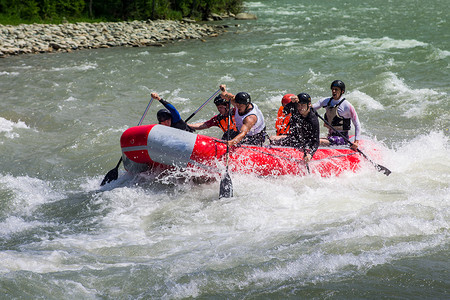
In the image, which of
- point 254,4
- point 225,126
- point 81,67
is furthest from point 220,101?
point 254,4

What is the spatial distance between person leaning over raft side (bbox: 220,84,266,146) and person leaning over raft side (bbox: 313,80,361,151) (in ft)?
3.38

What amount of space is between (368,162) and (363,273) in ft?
11.5

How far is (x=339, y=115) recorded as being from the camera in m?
7.72

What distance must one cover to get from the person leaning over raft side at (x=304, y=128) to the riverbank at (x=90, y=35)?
662 inches

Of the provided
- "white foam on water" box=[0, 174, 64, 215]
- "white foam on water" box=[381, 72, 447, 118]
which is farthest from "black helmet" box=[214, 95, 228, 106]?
"white foam on water" box=[381, 72, 447, 118]

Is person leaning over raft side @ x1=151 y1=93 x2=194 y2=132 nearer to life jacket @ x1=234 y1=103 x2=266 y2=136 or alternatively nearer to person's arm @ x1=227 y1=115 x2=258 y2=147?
life jacket @ x1=234 y1=103 x2=266 y2=136

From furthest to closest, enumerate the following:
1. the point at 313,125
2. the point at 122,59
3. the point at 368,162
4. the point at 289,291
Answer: the point at 122,59 → the point at 368,162 → the point at 313,125 → the point at 289,291

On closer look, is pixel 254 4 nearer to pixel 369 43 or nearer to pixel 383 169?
pixel 369 43

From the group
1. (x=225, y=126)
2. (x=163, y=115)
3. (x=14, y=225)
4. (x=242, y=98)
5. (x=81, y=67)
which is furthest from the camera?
(x=81, y=67)

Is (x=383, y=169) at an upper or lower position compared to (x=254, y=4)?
lower

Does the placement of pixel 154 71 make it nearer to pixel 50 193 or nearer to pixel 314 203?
pixel 50 193

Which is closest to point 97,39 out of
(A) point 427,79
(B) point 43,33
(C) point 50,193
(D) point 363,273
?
(B) point 43,33

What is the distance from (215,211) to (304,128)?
191 centimetres

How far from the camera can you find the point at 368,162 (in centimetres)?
771
